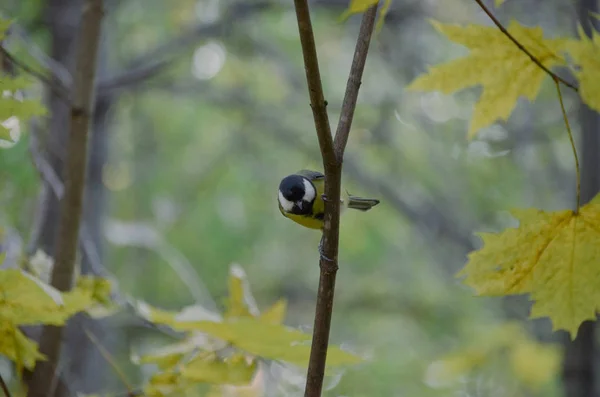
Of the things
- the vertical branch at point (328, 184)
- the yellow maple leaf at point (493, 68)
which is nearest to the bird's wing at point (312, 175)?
the yellow maple leaf at point (493, 68)

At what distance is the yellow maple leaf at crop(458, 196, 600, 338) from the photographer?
80 centimetres

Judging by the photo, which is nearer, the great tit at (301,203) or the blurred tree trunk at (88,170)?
the great tit at (301,203)

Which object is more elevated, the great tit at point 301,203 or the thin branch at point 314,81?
the great tit at point 301,203

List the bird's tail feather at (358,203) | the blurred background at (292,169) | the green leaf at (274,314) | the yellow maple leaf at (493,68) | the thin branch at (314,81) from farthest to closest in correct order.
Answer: the blurred background at (292,169), the bird's tail feather at (358,203), the green leaf at (274,314), the yellow maple leaf at (493,68), the thin branch at (314,81)

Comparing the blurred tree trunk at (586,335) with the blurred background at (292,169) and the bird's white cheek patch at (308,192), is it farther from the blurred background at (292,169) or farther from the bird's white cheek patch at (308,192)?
the bird's white cheek patch at (308,192)

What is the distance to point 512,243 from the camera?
808 mm

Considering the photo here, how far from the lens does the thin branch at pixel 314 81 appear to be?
1.87 feet

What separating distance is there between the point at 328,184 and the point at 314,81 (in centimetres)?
10

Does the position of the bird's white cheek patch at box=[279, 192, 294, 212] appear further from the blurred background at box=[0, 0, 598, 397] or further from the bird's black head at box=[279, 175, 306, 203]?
the blurred background at box=[0, 0, 598, 397]

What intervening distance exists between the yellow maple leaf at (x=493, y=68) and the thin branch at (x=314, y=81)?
1.18 feet

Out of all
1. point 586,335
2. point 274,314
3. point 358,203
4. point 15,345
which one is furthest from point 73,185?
point 586,335

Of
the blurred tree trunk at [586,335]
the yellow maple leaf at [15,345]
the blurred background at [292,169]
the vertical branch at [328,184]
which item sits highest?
the blurred background at [292,169]

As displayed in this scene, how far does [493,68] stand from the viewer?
96 cm

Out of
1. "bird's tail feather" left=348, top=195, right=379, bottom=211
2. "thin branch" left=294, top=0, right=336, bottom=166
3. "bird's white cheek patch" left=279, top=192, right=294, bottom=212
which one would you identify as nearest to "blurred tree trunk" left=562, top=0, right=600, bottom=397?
"bird's tail feather" left=348, top=195, right=379, bottom=211
